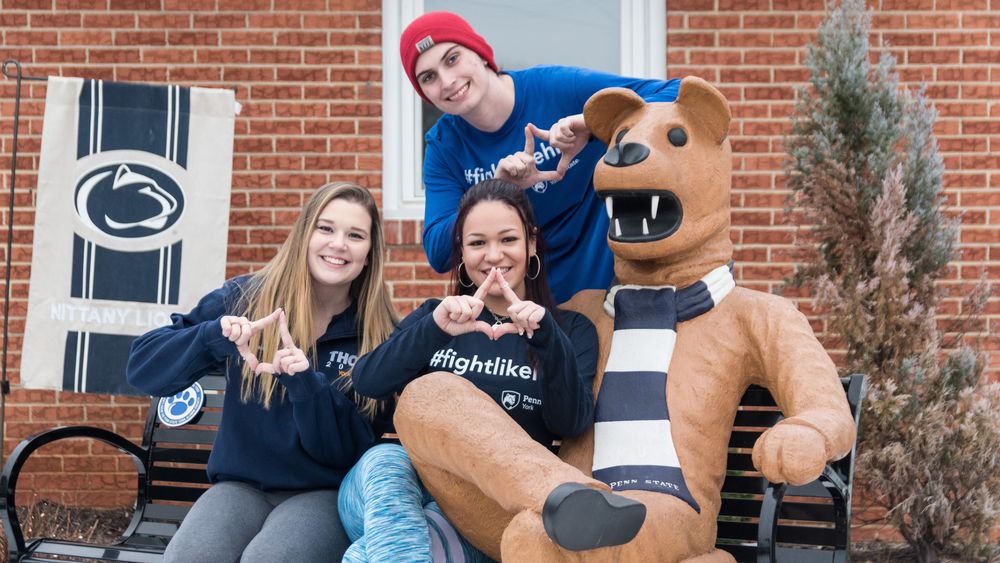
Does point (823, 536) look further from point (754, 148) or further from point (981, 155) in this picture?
point (981, 155)

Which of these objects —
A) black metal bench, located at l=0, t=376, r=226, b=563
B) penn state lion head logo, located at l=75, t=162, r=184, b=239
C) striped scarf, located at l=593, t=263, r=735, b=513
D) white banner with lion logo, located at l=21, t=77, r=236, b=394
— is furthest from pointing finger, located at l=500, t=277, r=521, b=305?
penn state lion head logo, located at l=75, t=162, r=184, b=239

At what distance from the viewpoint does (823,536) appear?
3061mm

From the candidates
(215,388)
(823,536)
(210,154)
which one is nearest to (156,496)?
(215,388)

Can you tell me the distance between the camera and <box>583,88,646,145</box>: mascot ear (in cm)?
281

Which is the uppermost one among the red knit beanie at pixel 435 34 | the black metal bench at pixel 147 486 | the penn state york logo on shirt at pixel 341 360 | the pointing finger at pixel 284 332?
the red knit beanie at pixel 435 34

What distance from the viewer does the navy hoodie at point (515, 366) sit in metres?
2.53

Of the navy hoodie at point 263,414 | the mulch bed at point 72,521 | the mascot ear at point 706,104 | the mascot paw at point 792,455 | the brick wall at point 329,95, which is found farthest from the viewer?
the brick wall at point 329,95

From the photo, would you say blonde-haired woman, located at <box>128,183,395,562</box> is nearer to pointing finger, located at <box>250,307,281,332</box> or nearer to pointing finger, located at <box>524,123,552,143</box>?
pointing finger, located at <box>250,307,281,332</box>

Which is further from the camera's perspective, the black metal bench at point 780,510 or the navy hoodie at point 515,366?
the black metal bench at point 780,510

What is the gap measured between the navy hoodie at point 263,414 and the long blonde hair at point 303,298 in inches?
1.9

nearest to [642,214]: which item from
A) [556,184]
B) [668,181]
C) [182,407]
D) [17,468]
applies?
[668,181]

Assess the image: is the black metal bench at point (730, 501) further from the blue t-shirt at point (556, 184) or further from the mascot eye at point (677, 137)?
the mascot eye at point (677, 137)

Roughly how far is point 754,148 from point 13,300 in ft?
11.9

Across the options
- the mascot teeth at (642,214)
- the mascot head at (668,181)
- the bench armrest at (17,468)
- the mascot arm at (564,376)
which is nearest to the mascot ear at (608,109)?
the mascot head at (668,181)
